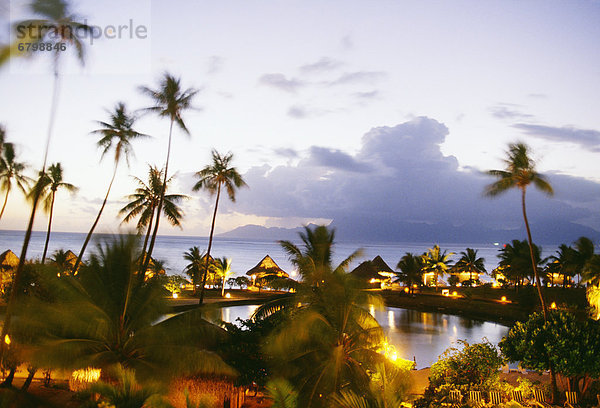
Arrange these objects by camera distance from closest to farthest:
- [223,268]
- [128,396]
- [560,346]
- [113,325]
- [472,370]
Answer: [128,396] → [113,325] → [560,346] → [472,370] → [223,268]

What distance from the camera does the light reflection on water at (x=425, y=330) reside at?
23.5 metres

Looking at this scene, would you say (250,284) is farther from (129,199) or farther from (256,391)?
(256,391)

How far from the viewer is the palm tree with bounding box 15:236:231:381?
365 inches

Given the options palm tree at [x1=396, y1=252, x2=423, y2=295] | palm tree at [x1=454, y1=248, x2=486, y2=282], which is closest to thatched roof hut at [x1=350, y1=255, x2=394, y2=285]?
palm tree at [x1=396, y1=252, x2=423, y2=295]

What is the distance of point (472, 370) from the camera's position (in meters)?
13.2

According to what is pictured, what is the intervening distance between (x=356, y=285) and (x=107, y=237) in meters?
Answer: 6.74

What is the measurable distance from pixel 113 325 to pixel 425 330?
23.7 metres

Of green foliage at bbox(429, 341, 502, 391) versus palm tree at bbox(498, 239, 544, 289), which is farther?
palm tree at bbox(498, 239, 544, 289)

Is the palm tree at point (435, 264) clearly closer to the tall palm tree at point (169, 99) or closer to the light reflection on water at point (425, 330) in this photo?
the light reflection on water at point (425, 330)

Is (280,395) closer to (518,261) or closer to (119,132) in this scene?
(119,132)

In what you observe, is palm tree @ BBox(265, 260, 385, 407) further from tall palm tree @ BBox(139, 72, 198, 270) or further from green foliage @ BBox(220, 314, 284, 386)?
tall palm tree @ BBox(139, 72, 198, 270)

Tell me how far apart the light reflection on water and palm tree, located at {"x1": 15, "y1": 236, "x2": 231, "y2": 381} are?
14129 millimetres

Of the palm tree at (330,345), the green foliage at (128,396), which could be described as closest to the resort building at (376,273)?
the palm tree at (330,345)

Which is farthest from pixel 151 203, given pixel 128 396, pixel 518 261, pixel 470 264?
pixel 470 264
